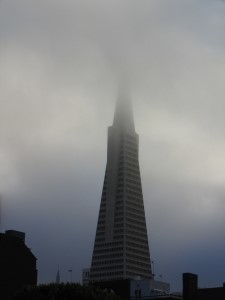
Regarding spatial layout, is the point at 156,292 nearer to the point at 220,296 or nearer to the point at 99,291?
the point at 220,296

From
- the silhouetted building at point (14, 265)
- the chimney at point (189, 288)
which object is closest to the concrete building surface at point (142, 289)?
the silhouetted building at point (14, 265)

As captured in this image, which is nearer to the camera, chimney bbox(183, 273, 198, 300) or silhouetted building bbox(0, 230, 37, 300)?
chimney bbox(183, 273, 198, 300)

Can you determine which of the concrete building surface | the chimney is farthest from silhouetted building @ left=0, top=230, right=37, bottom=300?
the chimney

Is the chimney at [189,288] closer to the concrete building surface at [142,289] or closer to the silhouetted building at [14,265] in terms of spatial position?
the concrete building surface at [142,289]

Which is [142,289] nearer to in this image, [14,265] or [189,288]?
[14,265]

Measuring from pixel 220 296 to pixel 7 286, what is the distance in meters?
41.4

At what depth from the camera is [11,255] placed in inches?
5374

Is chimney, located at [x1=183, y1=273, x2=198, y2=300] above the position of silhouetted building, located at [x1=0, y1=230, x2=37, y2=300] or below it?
below

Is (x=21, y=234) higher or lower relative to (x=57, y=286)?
higher

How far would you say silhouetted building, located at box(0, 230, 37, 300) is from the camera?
135000mm

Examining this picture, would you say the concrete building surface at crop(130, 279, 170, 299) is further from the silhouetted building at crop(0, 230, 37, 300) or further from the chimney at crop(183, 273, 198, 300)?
the chimney at crop(183, 273, 198, 300)

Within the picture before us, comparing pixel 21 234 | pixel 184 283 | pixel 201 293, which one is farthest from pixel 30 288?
pixel 21 234

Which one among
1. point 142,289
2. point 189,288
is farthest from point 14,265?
point 189,288

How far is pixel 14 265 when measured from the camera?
13725 cm
